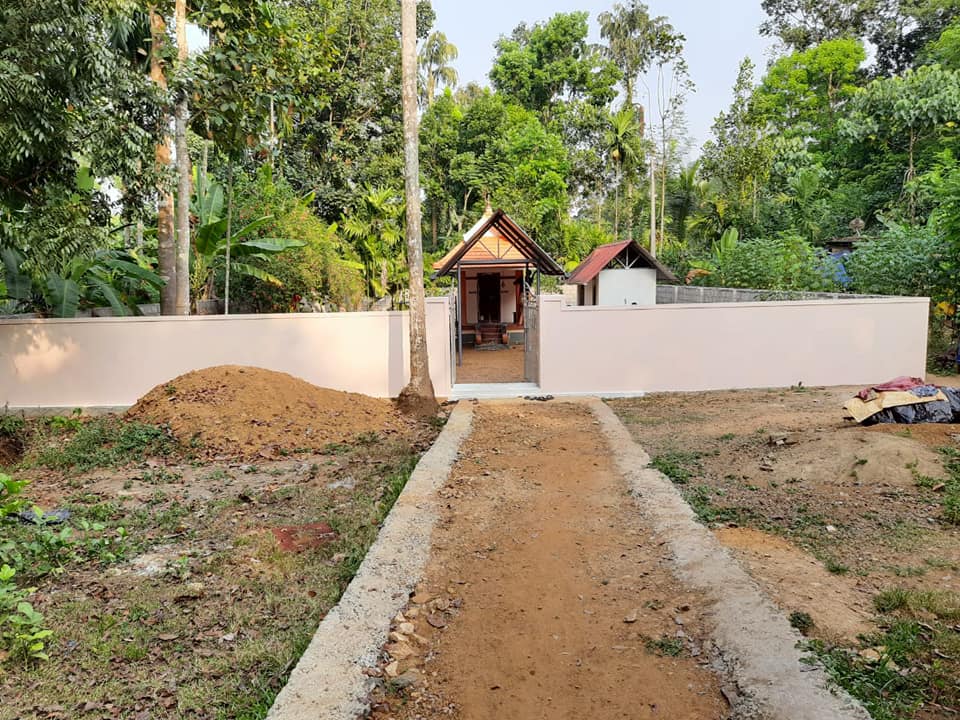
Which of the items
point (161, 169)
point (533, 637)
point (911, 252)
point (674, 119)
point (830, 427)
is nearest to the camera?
point (533, 637)

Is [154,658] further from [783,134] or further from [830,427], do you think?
[783,134]

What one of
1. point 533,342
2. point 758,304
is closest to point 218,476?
point 533,342

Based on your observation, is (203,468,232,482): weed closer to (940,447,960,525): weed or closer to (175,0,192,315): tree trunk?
(175,0,192,315): tree trunk

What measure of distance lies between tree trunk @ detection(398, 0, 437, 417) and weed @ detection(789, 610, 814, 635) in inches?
310

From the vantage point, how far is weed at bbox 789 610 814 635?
3778mm

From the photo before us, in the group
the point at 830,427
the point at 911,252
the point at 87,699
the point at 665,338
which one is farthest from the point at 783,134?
the point at 87,699

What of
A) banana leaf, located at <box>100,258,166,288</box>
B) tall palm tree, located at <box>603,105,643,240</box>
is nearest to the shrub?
banana leaf, located at <box>100,258,166,288</box>

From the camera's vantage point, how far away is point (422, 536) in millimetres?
5465

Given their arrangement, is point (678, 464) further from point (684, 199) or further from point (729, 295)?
point (684, 199)

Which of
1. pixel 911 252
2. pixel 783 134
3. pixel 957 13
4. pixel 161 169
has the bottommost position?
pixel 911 252

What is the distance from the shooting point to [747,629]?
3705 mm

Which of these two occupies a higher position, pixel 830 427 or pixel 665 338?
pixel 665 338

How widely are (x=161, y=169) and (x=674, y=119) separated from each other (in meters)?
34.1

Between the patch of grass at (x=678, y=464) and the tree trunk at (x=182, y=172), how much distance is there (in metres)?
9.73
